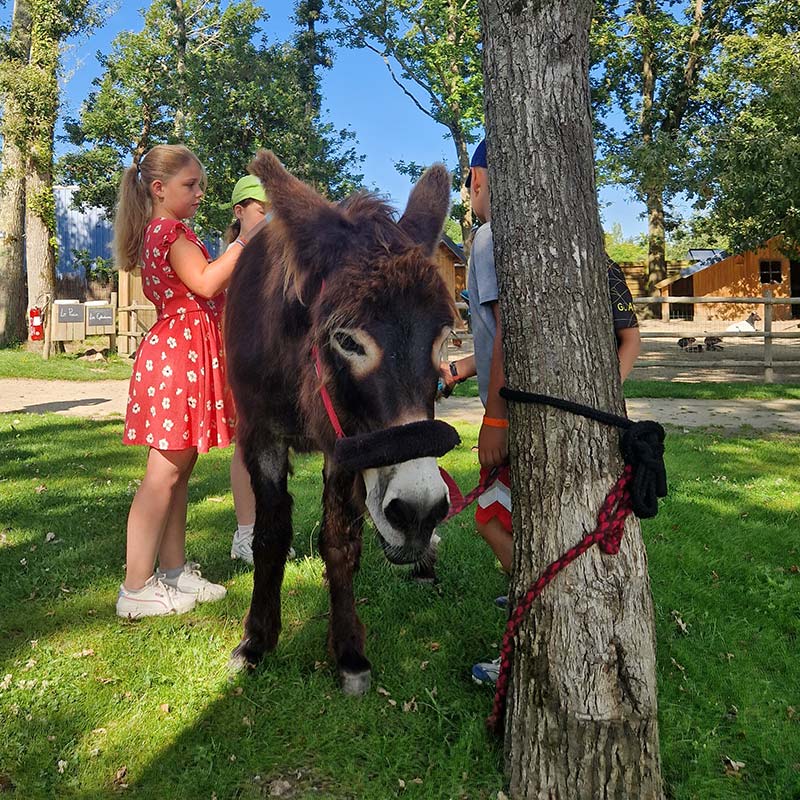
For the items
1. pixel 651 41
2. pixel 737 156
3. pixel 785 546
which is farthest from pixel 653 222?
pixel 785 546

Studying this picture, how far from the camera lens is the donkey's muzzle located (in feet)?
6.91

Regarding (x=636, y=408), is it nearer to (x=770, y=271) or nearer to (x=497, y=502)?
(x=497, y=502)

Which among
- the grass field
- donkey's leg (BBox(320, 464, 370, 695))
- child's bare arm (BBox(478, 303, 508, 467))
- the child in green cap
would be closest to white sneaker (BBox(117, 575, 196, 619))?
donkey's leg (BBox(320, 464, 370, 695))

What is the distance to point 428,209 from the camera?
287 centimetres

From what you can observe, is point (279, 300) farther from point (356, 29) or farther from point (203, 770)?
point (356, 29)

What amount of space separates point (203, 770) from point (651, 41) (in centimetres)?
3336

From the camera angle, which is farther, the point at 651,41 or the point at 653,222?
the point at 653,222

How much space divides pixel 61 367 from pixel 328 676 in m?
14.3

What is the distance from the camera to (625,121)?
3353 cm

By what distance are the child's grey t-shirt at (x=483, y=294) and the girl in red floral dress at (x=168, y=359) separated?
1.19 meters

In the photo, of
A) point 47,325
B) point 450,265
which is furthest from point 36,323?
point 450,265

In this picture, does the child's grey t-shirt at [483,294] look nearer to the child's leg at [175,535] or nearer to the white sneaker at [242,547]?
the child's leg at [175,535]

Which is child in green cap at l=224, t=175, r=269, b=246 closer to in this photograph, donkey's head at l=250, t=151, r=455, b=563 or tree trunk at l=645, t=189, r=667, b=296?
donkey's head at l=250, t=151, r=455, b=563

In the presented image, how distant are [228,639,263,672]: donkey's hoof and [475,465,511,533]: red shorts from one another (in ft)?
3.77
